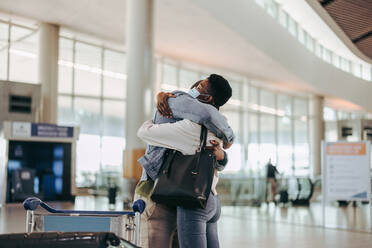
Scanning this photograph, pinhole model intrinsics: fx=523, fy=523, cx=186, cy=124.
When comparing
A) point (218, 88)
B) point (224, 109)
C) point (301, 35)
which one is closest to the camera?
point (218, 88)

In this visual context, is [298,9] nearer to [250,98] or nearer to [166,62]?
[166,62]

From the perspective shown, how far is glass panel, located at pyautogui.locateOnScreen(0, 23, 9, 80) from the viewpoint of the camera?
21.6 meters

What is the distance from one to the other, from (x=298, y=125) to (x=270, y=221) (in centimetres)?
1910

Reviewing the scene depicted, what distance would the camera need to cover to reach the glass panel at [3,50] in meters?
21.6

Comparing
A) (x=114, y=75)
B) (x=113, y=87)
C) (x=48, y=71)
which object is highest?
(x=114, y=75)

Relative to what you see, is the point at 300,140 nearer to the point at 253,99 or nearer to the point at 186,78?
the point at 253,99

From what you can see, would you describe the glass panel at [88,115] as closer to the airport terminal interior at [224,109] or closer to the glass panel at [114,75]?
the airport terminal interior at [224,109]

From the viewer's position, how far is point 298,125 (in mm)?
30516

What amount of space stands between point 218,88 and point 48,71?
19863 millimetres

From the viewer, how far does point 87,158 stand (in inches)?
945

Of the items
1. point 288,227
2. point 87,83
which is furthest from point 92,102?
point 288,227

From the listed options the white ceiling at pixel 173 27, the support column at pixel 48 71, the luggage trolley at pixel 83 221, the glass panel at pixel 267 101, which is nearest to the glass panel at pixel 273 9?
the white ceiling at pixel 173 27

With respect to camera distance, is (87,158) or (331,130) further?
(87,158)

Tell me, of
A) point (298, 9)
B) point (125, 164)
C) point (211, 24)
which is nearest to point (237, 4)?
point (211, 24)
